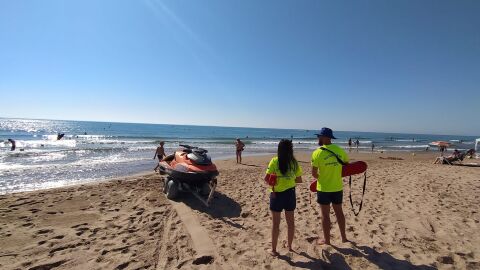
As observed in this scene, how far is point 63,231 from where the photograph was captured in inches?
216

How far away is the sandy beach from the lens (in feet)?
13.6

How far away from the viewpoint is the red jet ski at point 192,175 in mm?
7316

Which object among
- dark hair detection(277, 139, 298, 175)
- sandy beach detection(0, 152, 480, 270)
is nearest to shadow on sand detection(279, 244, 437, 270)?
sandy beach detection(0, 152, 480, 270)

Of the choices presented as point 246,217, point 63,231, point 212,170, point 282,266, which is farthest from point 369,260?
point 63,231

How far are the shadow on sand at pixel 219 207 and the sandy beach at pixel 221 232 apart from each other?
2cm

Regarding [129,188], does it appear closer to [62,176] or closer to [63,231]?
[63,231]

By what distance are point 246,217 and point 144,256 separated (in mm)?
2466

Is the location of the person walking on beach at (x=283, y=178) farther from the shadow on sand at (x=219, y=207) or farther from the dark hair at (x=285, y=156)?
the shadow on sand at (x=219, y=207)

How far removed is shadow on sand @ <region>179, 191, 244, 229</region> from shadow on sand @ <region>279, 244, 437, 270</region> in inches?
72.6

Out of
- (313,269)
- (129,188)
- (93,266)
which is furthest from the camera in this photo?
(129,188)

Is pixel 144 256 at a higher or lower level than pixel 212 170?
lower

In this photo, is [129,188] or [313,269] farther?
[129,188]

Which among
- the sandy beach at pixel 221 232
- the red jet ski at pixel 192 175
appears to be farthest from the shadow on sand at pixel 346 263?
the red jet ski at pixel 192 175

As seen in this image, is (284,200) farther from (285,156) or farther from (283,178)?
(285,156)
